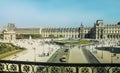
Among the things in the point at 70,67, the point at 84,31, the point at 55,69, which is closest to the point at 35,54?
the point at 55,69

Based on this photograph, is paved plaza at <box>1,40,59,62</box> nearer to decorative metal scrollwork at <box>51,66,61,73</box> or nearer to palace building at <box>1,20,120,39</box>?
decorative metal scrollwork at <box>51,66,61,73</box>

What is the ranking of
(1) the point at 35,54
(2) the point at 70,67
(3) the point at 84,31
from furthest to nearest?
(3) the point at 84,31
(1) the point at 35,54
(2) the point at 70,67

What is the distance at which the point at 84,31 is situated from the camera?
13400cm

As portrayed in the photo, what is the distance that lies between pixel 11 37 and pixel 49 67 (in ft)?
333

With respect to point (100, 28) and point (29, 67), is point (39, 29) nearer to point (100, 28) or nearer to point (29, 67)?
point (100, 28)

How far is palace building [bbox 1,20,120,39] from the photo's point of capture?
12006 centimetres

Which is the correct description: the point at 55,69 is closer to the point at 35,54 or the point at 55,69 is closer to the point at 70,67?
the point at 70,67

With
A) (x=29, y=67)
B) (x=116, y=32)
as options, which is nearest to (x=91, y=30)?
(x=116, y=32)

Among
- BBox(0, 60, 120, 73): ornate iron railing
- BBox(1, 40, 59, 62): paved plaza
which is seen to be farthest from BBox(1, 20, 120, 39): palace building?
BBox(0, 60, 120, 73): ornate iron railing

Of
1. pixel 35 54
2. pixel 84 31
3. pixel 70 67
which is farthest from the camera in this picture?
pixel 84 31

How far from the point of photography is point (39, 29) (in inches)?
5645

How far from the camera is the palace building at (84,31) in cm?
12006

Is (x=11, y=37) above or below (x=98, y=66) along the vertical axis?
below

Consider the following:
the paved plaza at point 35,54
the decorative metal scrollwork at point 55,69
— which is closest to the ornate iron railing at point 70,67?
the decorative metal scrollwork at point 55,69
